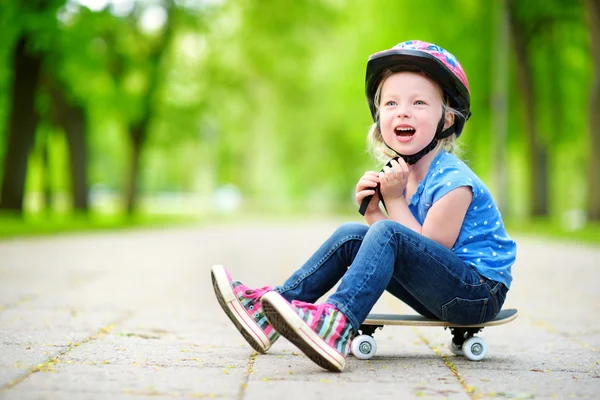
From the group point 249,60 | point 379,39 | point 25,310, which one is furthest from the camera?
point 249,60

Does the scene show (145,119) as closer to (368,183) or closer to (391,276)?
(368,183)

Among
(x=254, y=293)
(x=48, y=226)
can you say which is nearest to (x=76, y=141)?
(x=48, y=226)

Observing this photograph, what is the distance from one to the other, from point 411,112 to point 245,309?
3.98 ft

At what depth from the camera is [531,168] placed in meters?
22.7

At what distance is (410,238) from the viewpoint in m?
3.66

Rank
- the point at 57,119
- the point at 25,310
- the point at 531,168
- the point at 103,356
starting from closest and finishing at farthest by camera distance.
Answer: the point at 103,356 → the point at 25,310 → the point at 531,168 → the point at 57,119

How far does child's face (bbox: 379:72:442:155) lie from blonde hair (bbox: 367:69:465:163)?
0.17 feet

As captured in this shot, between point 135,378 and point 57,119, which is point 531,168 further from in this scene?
point 135,378

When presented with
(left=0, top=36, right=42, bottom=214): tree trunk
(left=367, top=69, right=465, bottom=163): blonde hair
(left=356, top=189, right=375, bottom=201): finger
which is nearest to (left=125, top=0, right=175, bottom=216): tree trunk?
(left=0, top=36, right=42, bottom=214): tree trunk

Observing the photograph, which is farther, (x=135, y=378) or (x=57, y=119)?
(x=57, y=119)

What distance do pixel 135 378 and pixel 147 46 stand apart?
2384 cm

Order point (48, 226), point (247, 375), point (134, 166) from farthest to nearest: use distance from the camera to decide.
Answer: point (134, 166) → point (48, 226) → point (247, 375)

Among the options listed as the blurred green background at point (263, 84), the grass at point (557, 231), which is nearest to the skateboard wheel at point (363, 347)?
the grass at point (557, 231)

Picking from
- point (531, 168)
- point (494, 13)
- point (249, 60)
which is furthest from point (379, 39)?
point (249, 60)
